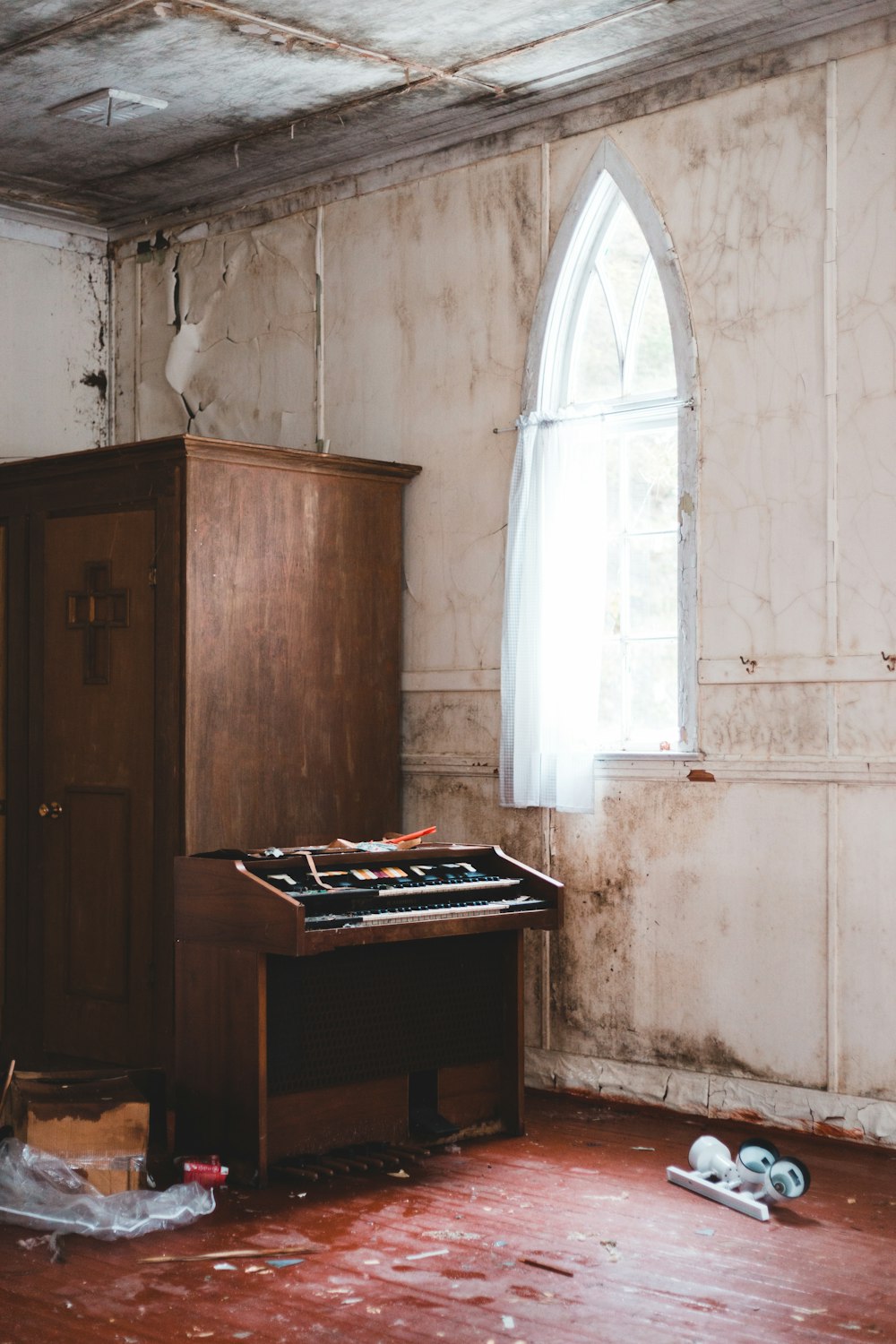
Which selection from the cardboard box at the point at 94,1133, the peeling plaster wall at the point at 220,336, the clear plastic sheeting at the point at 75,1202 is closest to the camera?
the clear plastic sheeting at the point at 75,1202

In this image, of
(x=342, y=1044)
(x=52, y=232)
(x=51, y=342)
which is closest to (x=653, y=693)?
(x=342, y=1044)

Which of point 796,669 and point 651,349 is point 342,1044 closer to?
point 796,669

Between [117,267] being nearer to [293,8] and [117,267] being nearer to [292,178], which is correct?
[292,178]

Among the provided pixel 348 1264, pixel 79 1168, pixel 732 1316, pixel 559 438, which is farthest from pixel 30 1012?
pixel 732 1316

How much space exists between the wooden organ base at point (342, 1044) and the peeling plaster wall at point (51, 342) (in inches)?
131

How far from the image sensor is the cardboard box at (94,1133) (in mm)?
4562

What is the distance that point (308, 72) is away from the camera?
576 centimetres

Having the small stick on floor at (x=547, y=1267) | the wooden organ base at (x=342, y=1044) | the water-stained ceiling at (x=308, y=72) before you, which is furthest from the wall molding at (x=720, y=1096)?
the water-stained ceiling at (x=308, y=72)

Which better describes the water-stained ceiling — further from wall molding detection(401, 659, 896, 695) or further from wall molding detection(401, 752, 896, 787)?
wall molding detection(401, 752, 896, 787)

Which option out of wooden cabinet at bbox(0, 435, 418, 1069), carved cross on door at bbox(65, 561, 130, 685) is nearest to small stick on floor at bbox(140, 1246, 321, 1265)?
wooden cabinet at bbox(0, 435, 418, 1069)

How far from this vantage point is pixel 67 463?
20.4 feet

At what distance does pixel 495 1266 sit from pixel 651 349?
3393mm

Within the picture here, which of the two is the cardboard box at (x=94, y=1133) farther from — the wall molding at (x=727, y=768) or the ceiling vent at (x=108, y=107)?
the ceiling vent at (x=108, y=107)

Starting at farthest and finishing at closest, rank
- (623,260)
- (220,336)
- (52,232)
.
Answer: (52,232) < (220,336) < (623,260)
